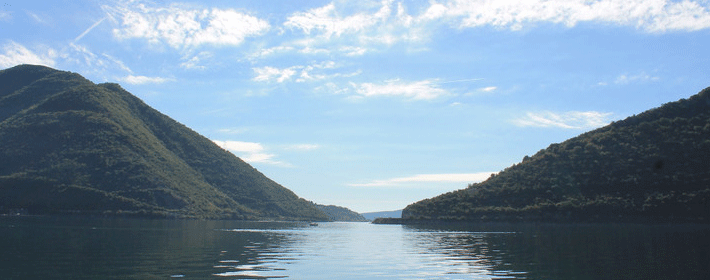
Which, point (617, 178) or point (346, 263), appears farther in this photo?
point (617, 178)

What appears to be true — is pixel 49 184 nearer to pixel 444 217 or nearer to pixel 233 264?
pixel 444 217

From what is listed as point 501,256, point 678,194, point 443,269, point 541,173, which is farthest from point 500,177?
point 443,269

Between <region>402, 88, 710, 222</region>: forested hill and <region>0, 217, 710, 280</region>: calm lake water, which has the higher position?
<region>402, 88, 710, 222</region>: forested hill

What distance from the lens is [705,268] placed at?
40.2 m

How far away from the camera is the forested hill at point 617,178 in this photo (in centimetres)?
12481

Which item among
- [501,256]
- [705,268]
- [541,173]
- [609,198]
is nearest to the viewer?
[705,268]

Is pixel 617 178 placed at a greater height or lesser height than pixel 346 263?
greater

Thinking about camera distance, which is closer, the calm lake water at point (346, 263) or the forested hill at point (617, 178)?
the calm lake water at point (346, 263)

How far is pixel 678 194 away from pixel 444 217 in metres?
66.7

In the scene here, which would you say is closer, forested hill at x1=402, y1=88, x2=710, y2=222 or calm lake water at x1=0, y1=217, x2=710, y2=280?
calm lake water at x1=0, y1=217, x2=710, y2=280

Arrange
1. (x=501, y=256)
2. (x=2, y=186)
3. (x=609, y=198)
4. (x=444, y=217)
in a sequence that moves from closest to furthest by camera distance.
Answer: (x=501, y=256)
(x=609, y=198)
(x=444, y=217)
(x=2, y=186)

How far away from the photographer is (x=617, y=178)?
136625mm

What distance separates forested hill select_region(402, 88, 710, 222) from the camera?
409ft

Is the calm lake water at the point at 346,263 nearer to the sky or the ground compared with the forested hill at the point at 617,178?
nearer to the ground
